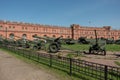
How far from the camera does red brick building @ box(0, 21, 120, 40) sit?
219ft

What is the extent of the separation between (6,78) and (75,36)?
79.2m

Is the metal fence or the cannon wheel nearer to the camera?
the metal fence

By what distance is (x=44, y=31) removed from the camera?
77.8 metres

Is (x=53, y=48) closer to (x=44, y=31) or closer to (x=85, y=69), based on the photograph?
(x=85, y=69)

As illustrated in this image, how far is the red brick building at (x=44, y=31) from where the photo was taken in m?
66.9

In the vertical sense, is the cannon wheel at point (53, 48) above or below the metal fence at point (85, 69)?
above

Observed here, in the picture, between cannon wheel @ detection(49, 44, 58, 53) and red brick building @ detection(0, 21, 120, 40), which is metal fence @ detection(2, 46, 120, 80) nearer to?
cannon wheel @ detection(49, 44, 58, 53)

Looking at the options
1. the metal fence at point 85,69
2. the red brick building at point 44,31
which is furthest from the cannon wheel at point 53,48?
the red brick building at point 44,31

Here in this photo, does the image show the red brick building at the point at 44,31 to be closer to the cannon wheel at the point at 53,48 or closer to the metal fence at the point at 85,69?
the cannon wheel at the point at 53,48

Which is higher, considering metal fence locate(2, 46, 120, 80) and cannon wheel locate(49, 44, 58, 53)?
cannon wheel locate(49, 44, 58, 53)

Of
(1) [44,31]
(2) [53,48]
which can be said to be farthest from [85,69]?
(1) [44,31]

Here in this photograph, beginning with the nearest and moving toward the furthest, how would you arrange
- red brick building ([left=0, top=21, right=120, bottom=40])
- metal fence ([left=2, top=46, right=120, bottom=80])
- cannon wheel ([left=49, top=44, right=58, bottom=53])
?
1. metal fence ([left=2, top=46, right=120, bottom=80])
2. cannon wheel ([left=49, top=44, right=58, bottom=53])
3. red brick building ([left=0, top=21, right=120, bottom=40])

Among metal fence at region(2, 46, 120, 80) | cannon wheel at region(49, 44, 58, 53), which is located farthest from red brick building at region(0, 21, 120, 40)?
metal fence at region(2, 46, 120, 80)

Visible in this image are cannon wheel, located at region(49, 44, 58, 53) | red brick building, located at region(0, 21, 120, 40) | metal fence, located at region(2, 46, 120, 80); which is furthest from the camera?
red brick building, located at region(0, 21, 120, 40)
